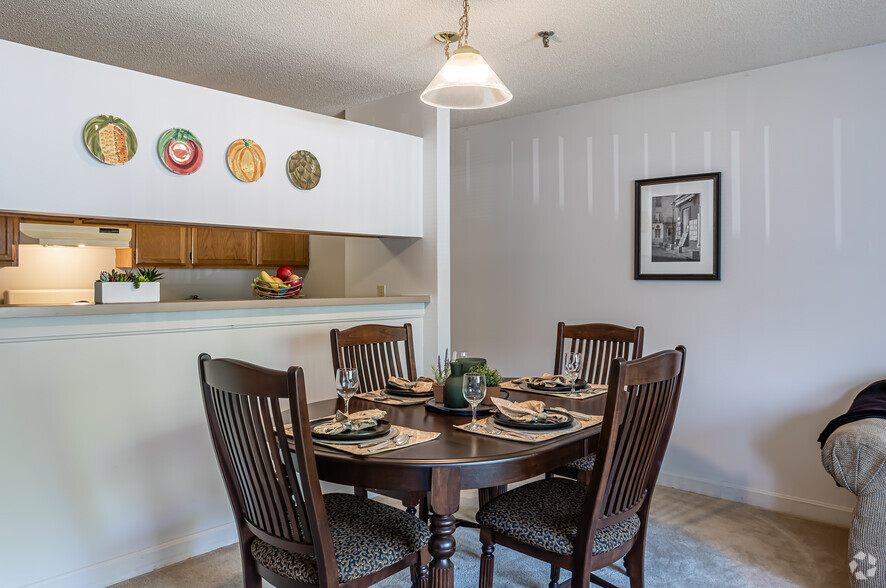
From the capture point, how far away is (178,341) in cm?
262

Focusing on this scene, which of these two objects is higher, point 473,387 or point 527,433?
point 473,387

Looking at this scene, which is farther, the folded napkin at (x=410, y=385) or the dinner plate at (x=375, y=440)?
the folded napkin at (x=410, y=385)

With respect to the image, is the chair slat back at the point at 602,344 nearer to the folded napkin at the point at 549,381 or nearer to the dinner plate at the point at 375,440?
the folded napkin at the point at 549,381

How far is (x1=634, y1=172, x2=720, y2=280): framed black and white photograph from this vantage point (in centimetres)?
344

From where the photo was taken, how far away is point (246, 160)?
291 centimetres

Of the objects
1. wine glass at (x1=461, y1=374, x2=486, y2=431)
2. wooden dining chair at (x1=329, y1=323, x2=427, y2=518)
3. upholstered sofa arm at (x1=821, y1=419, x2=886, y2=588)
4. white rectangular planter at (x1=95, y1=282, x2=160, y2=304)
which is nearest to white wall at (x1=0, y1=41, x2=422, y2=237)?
white rectangular planter at (x1=95, y1=282, x2=160, y2=304)

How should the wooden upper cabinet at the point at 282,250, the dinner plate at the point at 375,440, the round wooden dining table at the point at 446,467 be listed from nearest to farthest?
the round wooden dining table at the point at 446,467 < the dinner plate at the point at 375,440 < the wooden upper cabinet at the point at 282,250

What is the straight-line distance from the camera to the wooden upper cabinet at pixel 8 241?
3.87 metres

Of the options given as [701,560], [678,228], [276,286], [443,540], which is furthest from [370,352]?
[678,228]

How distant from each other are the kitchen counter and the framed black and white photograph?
160cm

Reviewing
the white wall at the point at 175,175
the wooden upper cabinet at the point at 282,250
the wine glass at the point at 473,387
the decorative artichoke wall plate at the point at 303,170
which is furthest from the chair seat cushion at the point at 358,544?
the wooden upper cabinet at the point at 282,250

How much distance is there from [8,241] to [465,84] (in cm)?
339

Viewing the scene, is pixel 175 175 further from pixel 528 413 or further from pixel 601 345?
pixel 601 345

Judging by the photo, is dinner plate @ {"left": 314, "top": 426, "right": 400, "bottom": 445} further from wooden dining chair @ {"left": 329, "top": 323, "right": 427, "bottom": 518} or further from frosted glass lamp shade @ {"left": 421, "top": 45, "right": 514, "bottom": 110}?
frosted glass lamp shade @ {"left": 421, "top": 45, "right": 514, "bottom": 110}
